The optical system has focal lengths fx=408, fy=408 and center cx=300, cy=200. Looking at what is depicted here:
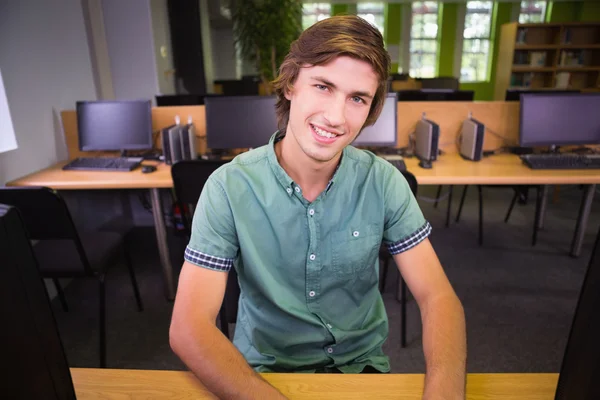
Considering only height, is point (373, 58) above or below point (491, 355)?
above

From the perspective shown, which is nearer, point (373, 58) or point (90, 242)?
point (373, 58)

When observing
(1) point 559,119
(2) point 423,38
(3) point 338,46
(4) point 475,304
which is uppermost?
(2) point 423,38

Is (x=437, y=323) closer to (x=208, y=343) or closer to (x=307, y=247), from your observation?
(x=307, y=247)

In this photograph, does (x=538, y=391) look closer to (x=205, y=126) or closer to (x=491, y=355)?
(x=491, y=355)

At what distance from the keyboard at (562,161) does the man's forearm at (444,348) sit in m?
1.91

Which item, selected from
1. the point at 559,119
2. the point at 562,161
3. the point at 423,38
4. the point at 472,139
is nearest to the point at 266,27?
the point at 472,139

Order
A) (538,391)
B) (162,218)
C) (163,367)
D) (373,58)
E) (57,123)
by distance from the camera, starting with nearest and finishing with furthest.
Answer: (538,391) < (373,58) < (163,367) < (162,218) < (57,123)

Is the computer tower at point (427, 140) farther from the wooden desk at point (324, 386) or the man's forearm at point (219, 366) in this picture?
the man's forearm at point (219, 366)

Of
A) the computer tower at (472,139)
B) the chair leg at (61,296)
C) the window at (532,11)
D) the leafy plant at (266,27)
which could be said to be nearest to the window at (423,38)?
the window at (532,11)

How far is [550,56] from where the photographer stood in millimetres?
7352

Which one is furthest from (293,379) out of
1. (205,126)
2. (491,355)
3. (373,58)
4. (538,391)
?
(205,126)

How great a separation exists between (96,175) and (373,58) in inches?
80.8

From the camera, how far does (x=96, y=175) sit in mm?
2414

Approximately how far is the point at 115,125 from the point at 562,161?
2.85m
